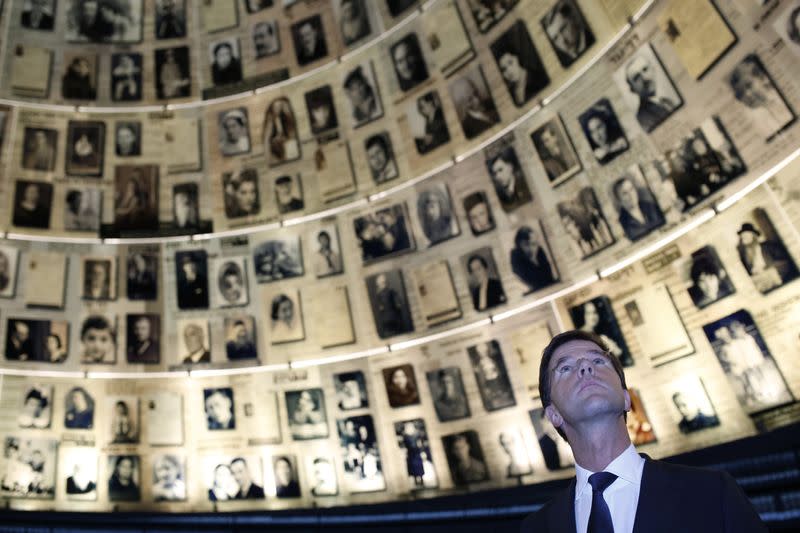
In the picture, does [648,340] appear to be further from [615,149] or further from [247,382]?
[247,382]

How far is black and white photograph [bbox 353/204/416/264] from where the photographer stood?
11.5 m

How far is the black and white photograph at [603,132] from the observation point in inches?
361

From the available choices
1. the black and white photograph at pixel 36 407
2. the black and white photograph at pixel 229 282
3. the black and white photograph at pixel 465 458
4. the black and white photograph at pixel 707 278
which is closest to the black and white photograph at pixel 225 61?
the black and white photograph at pixel 229 282

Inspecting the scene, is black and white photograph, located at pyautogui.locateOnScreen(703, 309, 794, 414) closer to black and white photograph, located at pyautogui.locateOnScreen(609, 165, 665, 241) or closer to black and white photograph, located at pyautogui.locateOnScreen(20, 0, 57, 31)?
black and white photograph, located at pyautogui.locateOnScreen(609, 165, 665, 241)

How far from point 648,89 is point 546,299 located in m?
3.41

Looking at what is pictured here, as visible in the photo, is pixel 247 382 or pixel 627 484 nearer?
pixel 627 484

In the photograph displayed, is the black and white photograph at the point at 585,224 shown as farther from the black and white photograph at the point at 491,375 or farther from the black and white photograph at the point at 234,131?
the black and white photograph at the point at 234,131

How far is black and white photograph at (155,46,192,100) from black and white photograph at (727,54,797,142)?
1076 cm

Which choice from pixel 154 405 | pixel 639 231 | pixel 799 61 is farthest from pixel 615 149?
pixel 154 405

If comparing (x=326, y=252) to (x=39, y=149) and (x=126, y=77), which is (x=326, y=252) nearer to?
(x=126, y=77)

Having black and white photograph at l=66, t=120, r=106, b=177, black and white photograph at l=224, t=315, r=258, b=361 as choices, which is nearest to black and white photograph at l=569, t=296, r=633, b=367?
black and white photograph at l=224, t=315, r=258, b=361

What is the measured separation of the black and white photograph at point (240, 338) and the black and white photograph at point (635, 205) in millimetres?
7027

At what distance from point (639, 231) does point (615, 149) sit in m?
1.31

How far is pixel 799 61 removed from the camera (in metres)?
7.03
